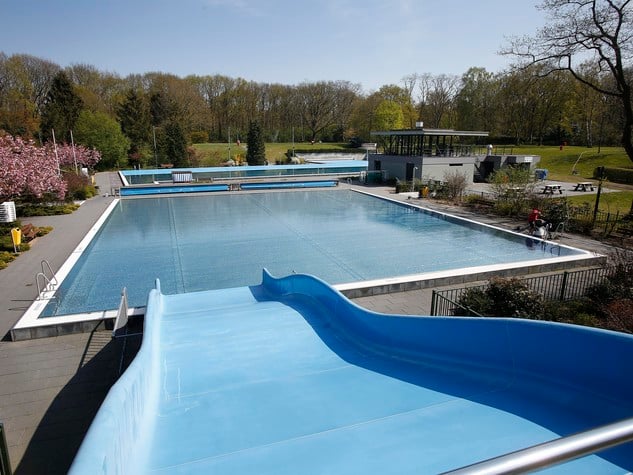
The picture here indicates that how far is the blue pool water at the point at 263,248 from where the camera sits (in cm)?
1131

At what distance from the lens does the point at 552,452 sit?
0.88 metres

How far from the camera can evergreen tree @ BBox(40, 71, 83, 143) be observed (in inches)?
1460

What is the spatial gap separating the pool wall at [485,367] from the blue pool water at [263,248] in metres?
5.50

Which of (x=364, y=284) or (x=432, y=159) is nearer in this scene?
(x=364, y=284)

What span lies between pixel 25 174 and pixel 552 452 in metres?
19.4

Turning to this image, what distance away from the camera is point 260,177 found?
3198cm

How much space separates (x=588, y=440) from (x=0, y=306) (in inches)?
435

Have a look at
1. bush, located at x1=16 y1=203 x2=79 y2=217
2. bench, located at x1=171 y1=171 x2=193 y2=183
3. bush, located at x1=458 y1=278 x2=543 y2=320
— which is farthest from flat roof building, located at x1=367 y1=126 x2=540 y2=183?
bush, located at x1=16 y1=203 x2=79 y2=217

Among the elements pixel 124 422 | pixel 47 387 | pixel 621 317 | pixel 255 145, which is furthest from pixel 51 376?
pixel 255 145

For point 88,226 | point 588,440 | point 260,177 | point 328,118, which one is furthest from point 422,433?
point 328,118

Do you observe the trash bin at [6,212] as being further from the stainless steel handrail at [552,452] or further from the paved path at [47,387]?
the stainless steel handrail at [552,452]

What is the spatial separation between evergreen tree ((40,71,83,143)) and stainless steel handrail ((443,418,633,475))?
42353mm

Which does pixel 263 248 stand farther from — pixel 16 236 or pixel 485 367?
pixel 485 367

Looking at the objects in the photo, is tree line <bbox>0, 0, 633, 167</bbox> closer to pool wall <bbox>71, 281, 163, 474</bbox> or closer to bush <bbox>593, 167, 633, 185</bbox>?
bush <bbox>593, 167, 633, 185</bbox>
